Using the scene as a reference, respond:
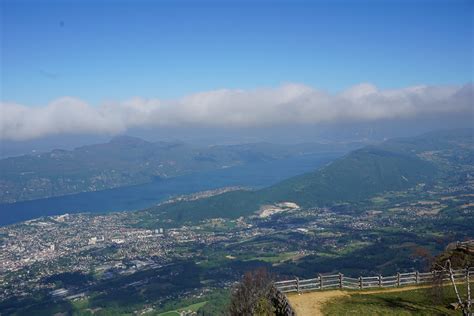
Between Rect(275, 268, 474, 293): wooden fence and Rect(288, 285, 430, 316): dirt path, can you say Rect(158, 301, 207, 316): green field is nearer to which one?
Rect(275, 268, 474, 293): wooden fence

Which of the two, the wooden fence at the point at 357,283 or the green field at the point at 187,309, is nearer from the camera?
the wooden fence at the point at 357,283

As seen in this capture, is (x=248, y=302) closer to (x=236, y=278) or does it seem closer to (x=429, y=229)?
(x=236, y=278)

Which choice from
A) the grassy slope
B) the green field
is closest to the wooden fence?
the grassy slope

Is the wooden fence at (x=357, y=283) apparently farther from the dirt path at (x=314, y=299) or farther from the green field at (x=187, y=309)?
the green field at (x=187, y=309)

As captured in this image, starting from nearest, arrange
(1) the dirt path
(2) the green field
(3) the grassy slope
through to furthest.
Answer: (3) the grassy slope
(1) the dirt path
(2) the green field

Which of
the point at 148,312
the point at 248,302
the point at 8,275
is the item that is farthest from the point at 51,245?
the point at 248,302

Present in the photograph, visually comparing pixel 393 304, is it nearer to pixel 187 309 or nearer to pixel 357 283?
pixel 357 283

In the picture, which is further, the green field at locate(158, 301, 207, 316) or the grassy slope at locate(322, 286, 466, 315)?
the green field at locate(158, 301, 207, 316)

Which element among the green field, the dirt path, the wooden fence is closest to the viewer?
the dirt path

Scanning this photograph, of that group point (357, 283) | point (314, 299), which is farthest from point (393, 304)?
point (357, 283)

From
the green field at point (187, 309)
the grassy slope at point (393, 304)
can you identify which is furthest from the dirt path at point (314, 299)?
the green field at point (187, 309)
